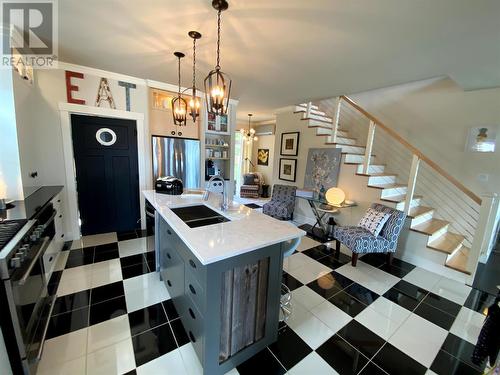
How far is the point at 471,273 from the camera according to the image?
8.36 ft

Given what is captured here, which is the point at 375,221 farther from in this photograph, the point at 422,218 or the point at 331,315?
the point at 331,315

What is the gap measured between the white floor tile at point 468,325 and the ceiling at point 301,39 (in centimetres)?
263

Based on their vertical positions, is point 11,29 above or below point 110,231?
above

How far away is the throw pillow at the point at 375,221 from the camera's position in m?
2.92

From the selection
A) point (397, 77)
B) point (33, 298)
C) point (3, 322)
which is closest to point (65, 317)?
point (33, 298)

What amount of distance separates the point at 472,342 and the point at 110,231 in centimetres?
469

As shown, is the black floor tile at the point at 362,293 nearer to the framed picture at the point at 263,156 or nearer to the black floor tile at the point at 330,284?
the black floor tile at the point at 330,284

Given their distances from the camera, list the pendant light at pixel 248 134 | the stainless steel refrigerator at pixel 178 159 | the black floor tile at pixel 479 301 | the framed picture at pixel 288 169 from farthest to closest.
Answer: the pendant light at pixel 248 134 → the framed picture at pixel 288 169 → the stainless steel refrigerator at pixel 178 159 → the black floor tile at pixel 479 301

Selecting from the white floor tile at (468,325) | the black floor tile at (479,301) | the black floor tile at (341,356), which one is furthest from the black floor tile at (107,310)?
the black floor tile at (479,301)

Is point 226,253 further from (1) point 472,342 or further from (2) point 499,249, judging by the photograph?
(2) point 499,249

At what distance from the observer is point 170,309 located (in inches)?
78.1

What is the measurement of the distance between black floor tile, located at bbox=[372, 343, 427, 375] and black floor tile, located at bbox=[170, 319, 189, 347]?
1464mm

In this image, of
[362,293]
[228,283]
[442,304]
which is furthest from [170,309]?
[442,304]

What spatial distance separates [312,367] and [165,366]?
1041 millimetres
